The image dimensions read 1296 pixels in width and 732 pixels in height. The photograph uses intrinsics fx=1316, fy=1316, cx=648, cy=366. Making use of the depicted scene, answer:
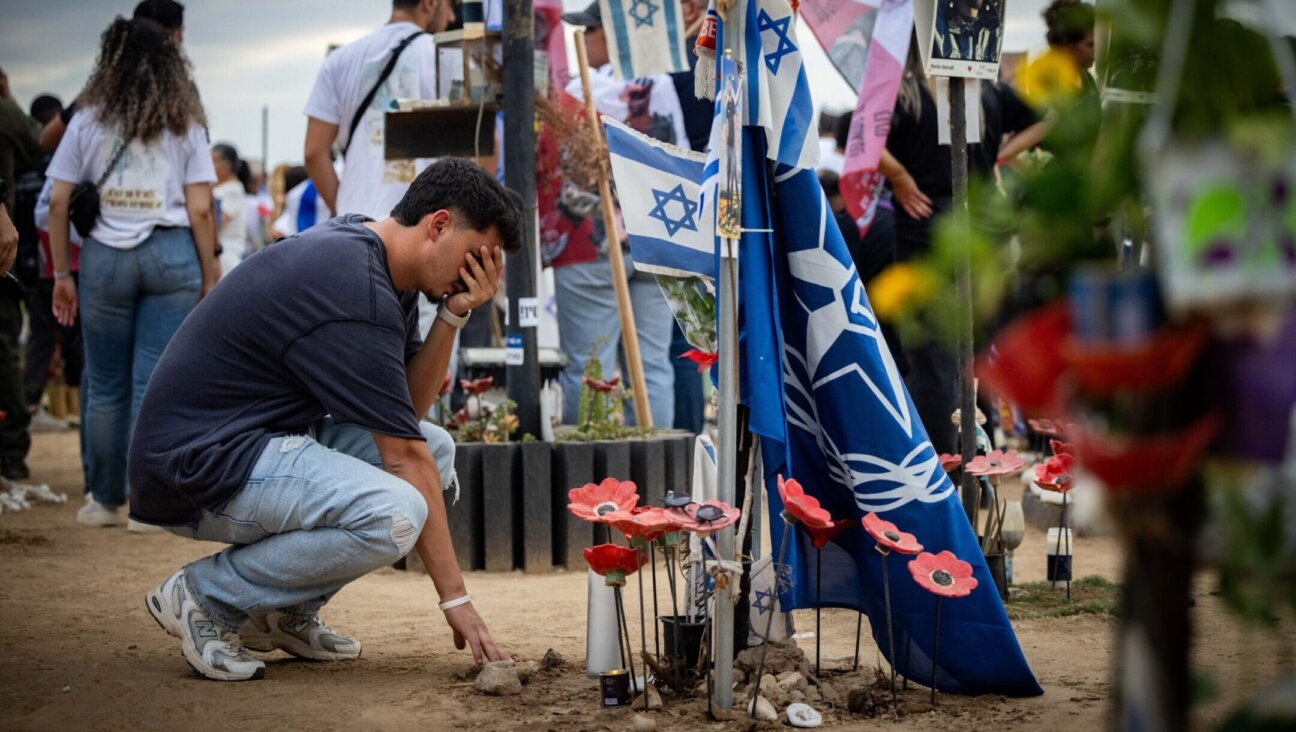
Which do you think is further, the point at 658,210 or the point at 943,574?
the point at 658,210

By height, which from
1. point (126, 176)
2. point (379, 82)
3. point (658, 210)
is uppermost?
point (379, 82)

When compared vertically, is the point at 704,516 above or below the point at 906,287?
below

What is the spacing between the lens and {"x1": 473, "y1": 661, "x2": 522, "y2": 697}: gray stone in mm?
3213

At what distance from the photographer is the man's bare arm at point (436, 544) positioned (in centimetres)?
329

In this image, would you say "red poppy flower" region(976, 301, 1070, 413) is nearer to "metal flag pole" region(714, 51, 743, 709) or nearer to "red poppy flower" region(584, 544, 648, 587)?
"metal flag pole" region(714, 51, 743, 709)

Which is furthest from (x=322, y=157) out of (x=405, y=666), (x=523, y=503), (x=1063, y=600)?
(x=1063, y=600)

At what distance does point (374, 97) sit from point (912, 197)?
2310mm

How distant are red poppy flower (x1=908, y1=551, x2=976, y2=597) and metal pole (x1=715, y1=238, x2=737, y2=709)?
445 millimetres

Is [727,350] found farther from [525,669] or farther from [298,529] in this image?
[298,529]

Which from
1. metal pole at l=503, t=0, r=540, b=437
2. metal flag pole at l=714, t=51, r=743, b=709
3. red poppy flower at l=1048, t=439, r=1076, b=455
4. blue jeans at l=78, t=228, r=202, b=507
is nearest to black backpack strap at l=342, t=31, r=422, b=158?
metal pole at l=503, t=0, r=540, b=437

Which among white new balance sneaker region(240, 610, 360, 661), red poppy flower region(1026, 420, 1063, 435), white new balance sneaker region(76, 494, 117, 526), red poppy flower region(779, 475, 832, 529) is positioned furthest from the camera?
white new balance sneaker region(76, 494, 117, 526)

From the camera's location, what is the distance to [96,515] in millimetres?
5941

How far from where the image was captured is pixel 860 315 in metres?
3.20

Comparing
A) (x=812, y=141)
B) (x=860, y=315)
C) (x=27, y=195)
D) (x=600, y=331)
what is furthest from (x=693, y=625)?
(x=27, y=195)
